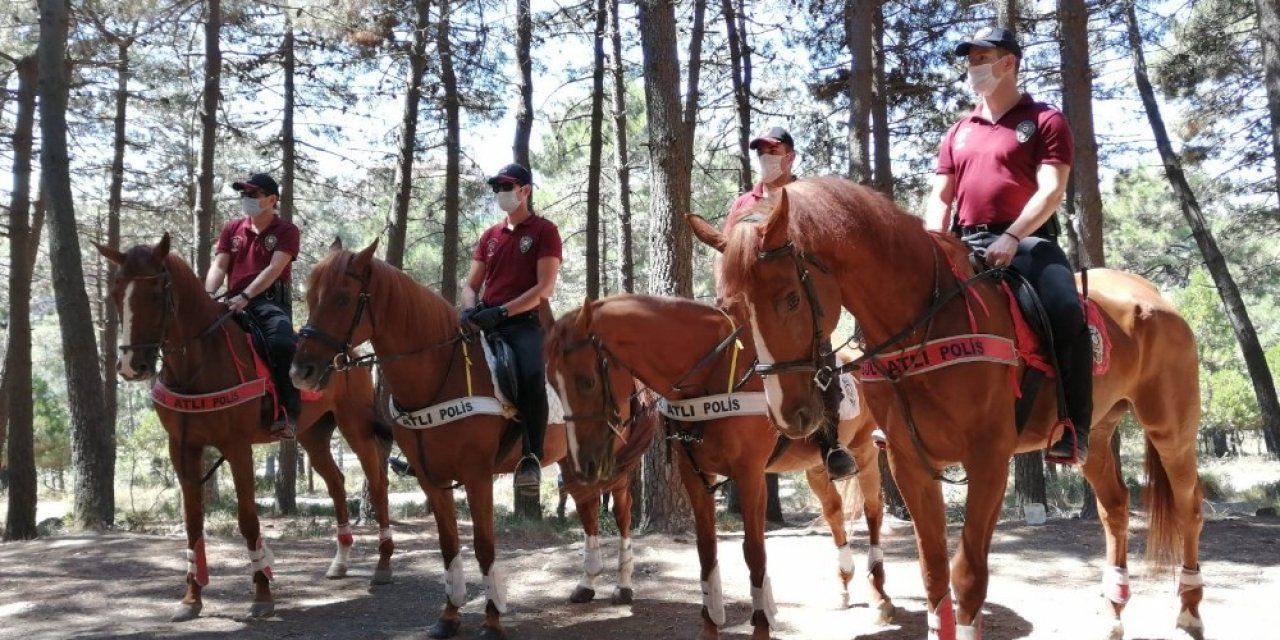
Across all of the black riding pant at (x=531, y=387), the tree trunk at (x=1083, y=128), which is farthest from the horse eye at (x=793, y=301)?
the tree trunk at (x=1083, y=128)

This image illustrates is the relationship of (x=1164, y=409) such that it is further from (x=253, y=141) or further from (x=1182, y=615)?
(x=253, y=141)

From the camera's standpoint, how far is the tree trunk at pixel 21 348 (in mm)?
12492

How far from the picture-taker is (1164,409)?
227 inches

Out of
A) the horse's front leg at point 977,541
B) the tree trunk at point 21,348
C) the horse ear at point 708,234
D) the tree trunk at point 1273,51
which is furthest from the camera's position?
the tree trunk at point 1273,51

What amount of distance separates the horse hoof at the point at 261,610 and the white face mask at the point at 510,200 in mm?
3584

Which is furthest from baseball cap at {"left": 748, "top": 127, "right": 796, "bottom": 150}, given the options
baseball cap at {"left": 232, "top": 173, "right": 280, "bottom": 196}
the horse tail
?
baseball cap at {"left": 232, "top": 173, "right": 280, "bottom": 196}

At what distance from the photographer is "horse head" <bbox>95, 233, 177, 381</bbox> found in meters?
6.73

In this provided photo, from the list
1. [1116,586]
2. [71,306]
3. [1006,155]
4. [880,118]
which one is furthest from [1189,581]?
[71,306]

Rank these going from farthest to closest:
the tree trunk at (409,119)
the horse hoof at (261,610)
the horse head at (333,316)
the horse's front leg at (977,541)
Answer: the tree trunk at (409,119), the horse hoof at (261,610), the horse head at (333,316), the horse's front leg at (977,541)

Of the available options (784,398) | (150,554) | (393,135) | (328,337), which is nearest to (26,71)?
(393,135)

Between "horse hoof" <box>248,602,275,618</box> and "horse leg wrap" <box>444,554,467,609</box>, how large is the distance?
5.89ft

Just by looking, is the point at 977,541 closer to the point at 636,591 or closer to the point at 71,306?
the point at 636,591

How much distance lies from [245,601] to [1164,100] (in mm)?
19318

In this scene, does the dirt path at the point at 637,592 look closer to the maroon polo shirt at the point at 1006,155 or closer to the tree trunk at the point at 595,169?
the maroon polo shirt at the point at 1006,155
